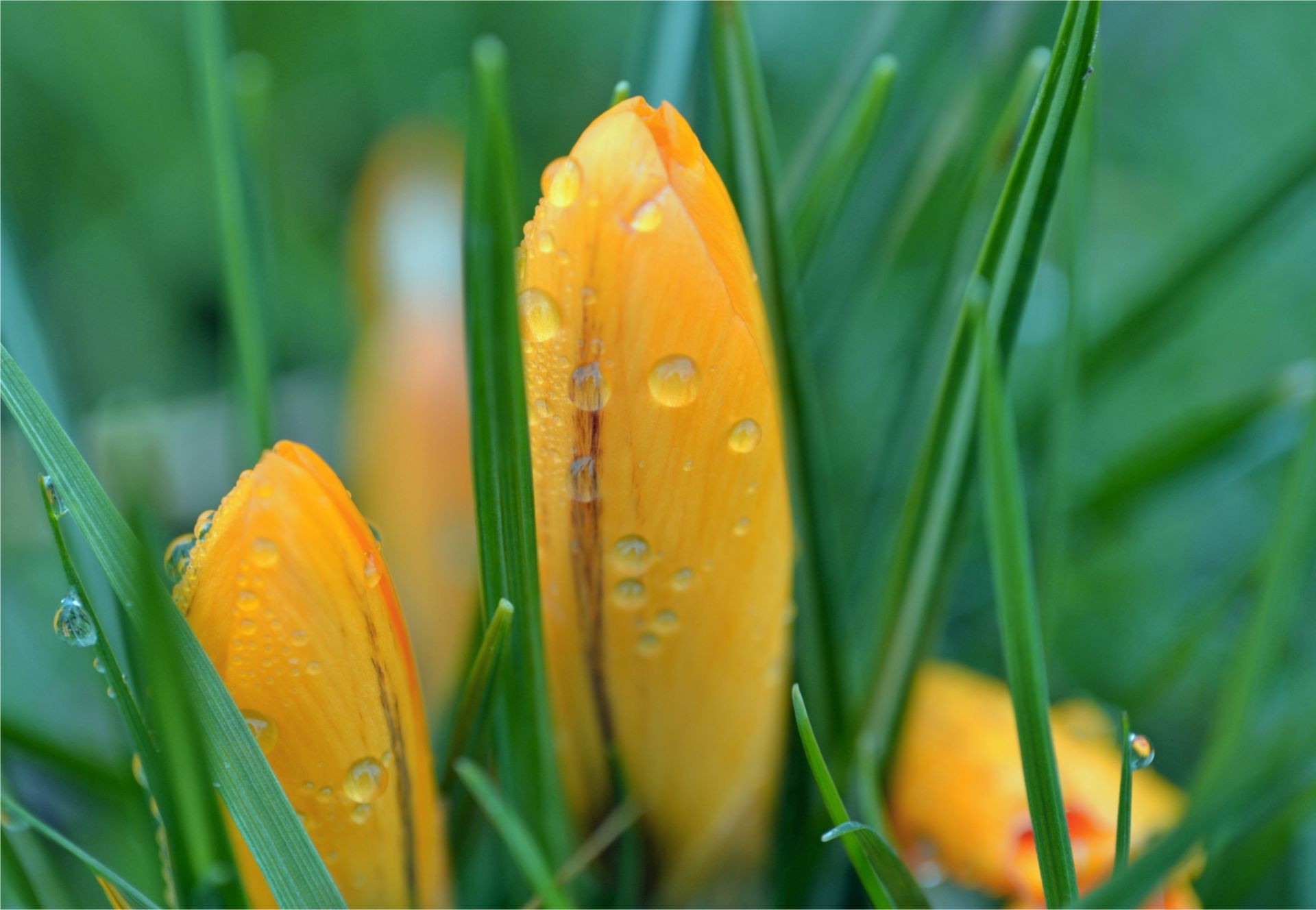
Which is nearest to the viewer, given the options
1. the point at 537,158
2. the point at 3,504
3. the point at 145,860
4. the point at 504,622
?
the point at 504,622

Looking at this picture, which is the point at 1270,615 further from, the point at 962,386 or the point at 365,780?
the point at 365,780

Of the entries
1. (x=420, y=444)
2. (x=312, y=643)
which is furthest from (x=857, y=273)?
(x=312, y=643)

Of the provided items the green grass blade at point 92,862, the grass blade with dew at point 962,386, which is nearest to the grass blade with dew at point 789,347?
the grass blade with dew at point 962,386

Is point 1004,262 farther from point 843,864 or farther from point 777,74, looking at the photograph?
point 777,74

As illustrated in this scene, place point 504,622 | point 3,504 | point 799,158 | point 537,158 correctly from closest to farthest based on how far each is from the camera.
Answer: point 504,622 < point 799,158 < point 3,504 < point 537,158

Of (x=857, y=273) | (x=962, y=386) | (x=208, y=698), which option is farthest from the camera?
(x=857, y=273)

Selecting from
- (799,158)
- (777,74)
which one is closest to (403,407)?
(799,158)
